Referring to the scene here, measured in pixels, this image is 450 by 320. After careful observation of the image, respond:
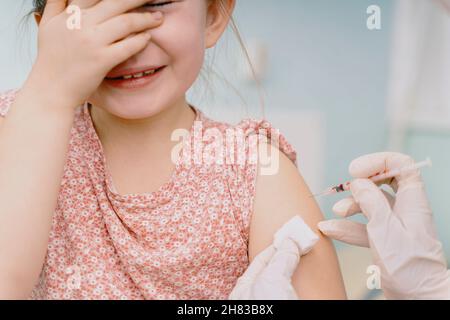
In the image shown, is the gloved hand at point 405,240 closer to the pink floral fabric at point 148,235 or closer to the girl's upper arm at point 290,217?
the girl's upper arm at point 290,217

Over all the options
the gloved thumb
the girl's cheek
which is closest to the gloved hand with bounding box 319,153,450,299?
the gloved thumb

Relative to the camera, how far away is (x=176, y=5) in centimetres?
92

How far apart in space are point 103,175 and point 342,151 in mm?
1429

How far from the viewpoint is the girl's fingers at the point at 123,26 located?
2.74 ft

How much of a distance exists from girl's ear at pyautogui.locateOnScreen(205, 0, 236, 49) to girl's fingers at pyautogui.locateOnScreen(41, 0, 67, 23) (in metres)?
0.28

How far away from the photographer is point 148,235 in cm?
100

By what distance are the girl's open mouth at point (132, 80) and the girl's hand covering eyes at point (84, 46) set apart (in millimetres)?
57

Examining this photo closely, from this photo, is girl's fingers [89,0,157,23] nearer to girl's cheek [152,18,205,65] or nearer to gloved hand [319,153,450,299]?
girl's cheek [152,18,205,65]

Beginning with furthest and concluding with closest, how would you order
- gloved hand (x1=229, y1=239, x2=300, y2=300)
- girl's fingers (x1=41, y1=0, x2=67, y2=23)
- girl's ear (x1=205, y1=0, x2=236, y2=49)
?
1. girl's ear (x1=205, y1=0, x2=236, y2=49)
2. girl's fingers (x1=41, y1=0, x2=67, y2=23)
3. gloved hand (x1=229, y1=239, x2=300, y2=300)

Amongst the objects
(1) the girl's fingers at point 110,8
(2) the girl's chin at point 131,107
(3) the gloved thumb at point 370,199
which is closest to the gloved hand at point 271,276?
(3) the gloved thumb at point 370,199

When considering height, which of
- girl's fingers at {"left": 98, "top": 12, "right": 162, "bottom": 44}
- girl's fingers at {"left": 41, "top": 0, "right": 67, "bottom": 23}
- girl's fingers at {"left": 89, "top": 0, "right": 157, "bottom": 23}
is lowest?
girl's fingers at {"left": 98, "top": 12, "right": 162, "bottom": 44}

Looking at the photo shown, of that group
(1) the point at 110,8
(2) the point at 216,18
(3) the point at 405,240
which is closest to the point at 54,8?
(1) the point at 110,8

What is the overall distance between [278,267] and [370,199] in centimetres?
18

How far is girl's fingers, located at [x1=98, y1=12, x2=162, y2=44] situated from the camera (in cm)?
83
